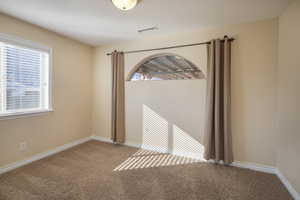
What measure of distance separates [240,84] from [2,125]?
3.70 metres

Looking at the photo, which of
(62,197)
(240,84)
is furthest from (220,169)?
(62,197)

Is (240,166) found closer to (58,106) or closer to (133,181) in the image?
(133,181)

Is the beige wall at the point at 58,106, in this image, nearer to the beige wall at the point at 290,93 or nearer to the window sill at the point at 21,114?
the window sill at the point at 21,114

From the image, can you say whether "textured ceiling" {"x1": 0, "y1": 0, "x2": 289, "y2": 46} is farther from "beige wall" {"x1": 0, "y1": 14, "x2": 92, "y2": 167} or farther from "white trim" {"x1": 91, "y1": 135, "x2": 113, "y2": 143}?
→ "white trim" {"x1": 91, "y1": 135, "x2": 113, "y2": 143}

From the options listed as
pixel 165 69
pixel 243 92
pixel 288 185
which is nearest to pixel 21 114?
pixel 165 69

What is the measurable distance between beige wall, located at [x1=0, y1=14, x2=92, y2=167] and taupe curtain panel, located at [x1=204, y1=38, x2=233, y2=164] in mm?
2777

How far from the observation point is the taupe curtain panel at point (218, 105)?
7.78ft

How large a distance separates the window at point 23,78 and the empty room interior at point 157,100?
0.05 ft

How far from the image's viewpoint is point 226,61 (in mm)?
2355

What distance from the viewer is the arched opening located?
9.37 ft

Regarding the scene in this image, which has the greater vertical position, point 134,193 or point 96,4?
point 96,4

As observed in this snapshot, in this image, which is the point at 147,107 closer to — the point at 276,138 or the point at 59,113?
the point at 59,113

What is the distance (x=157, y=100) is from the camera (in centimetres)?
309

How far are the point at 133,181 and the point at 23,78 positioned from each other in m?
2.43
